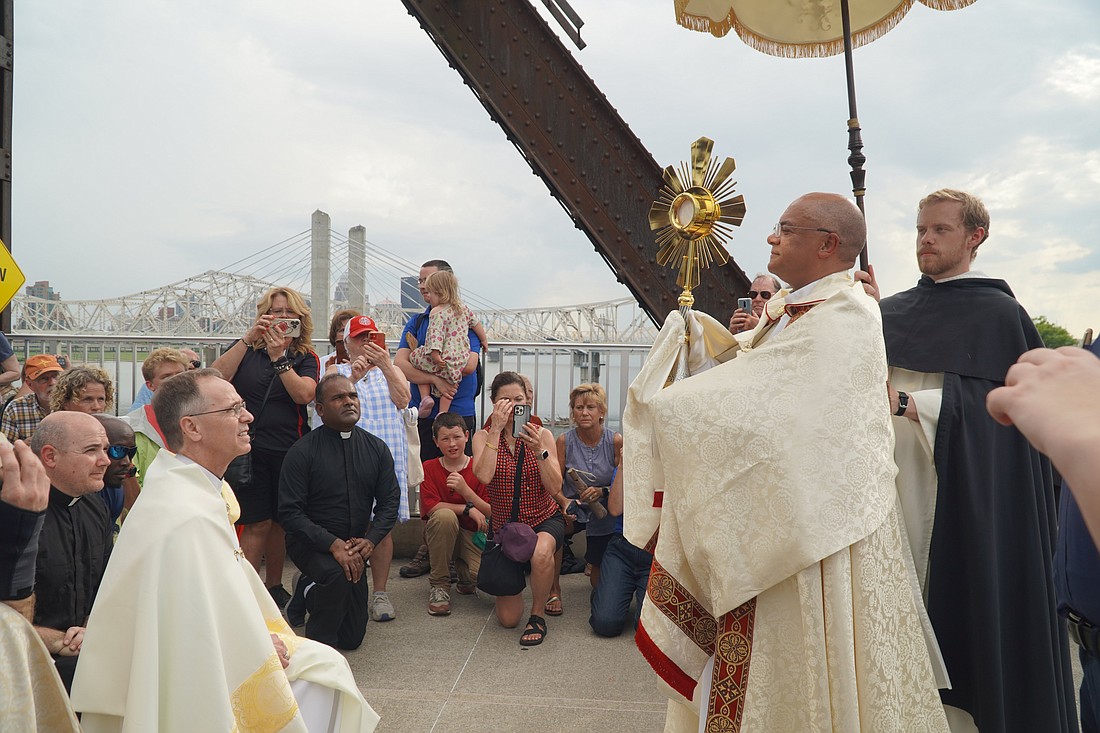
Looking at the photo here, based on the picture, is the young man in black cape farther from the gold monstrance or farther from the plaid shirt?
the plaid shirt

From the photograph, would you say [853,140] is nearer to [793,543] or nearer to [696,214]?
[696,214]

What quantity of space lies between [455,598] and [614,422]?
5.86 ft

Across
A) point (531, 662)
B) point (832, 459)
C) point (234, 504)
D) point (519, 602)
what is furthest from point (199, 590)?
point (519, 602)

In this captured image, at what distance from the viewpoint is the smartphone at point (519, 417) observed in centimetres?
507

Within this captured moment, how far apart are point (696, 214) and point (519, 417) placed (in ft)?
7.67

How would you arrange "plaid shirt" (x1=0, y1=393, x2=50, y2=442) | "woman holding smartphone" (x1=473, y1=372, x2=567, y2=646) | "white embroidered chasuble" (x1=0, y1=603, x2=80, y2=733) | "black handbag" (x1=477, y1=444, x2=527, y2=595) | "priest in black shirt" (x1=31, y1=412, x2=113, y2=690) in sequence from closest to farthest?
"white embroidered chasuble" (x1=0, y1=603, x2=80, y2=733) → "priest in black shirt" (x1=31, y1=412, x2=113, y2=690) → "black handbag" (x1=477, y1=444, x2=527, y2=595) → "woman holding smartphone" (x1=473, y1=372, x2=567, y2=646) → "plaid shirt" (x1=0, y1=393, x2=50, y2=442)

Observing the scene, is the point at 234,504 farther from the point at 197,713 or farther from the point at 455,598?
the point at 455,598

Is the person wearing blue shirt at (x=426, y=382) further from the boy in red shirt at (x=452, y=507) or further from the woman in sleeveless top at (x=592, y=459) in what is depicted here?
the woman in sleeveless top at (x=592, y=459)

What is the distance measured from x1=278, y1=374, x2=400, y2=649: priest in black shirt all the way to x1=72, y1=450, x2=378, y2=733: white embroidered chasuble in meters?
2.05

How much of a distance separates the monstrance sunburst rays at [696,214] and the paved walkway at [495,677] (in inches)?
76.1

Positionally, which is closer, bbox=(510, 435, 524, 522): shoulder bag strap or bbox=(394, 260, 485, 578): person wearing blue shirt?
bbox=(510, 435, 524, 522): shoulder bag strap

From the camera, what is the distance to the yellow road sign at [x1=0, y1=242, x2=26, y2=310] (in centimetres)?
444

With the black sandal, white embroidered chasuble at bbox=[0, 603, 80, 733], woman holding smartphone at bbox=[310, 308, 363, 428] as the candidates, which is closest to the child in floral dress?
woman holding smartphone at bbox=[310, 308, 363, 428]

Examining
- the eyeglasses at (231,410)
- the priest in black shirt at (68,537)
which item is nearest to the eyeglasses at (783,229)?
the eyeglasses at (231,410)
